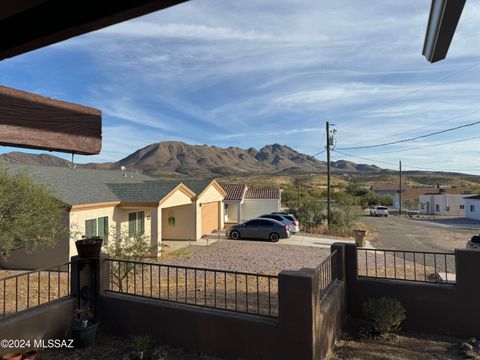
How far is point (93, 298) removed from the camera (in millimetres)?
6930

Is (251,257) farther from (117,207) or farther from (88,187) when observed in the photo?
(88,187)

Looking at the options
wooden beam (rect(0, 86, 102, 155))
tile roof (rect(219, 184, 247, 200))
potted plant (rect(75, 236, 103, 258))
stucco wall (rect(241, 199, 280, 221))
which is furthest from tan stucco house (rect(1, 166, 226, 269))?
wooden beam (rect(0, 86, 102, 155))

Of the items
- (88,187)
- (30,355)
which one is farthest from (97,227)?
(30,355)

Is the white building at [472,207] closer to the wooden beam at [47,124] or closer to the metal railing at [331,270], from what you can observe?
the metal railing at [331,270]

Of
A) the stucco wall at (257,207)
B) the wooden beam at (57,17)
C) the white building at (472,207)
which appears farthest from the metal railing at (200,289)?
the white building at (472,207)

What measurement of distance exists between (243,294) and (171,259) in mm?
6150

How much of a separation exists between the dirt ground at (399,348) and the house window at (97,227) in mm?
10960

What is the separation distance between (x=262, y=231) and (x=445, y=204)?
1857 inches

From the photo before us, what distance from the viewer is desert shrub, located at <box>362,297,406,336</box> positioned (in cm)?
693

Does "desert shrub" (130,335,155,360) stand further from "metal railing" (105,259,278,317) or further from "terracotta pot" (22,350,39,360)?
"metal railing" (105,259,278,317)

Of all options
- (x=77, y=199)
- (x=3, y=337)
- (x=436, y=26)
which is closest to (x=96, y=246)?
(x=3, y=337)

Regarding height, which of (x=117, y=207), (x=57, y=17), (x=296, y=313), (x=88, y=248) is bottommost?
(x=296, y=313)

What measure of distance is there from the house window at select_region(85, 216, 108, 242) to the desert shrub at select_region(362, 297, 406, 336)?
1100 centimetres

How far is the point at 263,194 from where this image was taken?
1309 inches
